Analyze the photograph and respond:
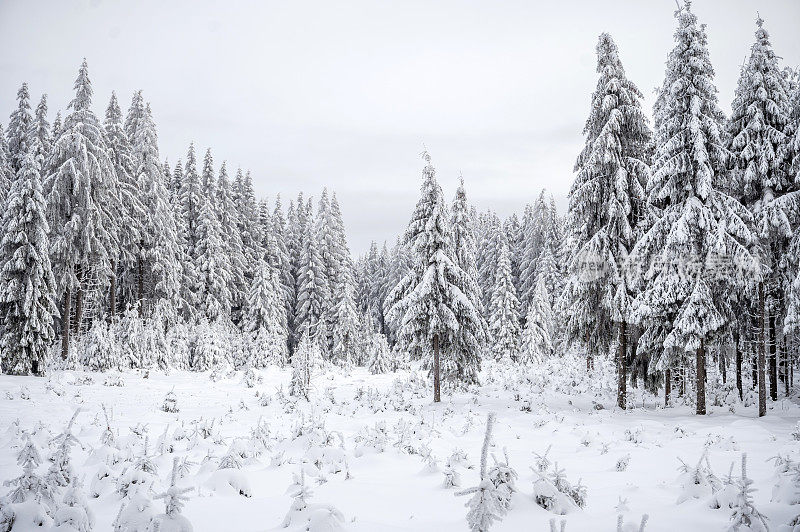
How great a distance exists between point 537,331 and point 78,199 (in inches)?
1459

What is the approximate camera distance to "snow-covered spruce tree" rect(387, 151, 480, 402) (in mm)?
22219

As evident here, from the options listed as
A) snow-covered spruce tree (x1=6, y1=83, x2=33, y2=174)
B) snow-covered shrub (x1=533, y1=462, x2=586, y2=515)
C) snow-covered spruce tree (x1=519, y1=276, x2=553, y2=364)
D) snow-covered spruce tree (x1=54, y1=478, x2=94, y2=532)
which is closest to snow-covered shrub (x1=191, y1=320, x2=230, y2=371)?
snow-covered spruce tree (x1=6, y1=83, x2=33, y2=174)

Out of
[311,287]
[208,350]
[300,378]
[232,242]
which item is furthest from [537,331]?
[232,242]

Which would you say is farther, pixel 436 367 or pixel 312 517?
pixel 436 367

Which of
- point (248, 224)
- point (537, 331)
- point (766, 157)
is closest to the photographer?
point (766, 157)

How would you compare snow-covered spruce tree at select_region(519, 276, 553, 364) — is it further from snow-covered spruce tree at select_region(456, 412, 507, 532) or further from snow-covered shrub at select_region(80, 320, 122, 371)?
snow-covered spruce tree at select_region(456, 412, 507, 532)

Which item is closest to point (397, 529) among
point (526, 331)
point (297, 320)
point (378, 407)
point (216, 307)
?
point (378, 407)

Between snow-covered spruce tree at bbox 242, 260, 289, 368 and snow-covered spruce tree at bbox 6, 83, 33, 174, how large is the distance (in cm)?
1870

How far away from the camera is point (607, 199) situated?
1920 centimetres

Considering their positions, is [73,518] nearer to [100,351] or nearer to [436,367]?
[436,367]

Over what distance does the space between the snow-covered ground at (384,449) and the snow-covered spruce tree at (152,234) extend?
395 inches

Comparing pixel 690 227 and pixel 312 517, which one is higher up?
pixel 690 227

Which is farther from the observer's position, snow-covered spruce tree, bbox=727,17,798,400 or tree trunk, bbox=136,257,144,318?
tree trunk, bbox=136,257,144,318

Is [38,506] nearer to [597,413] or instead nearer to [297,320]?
[597,413]
